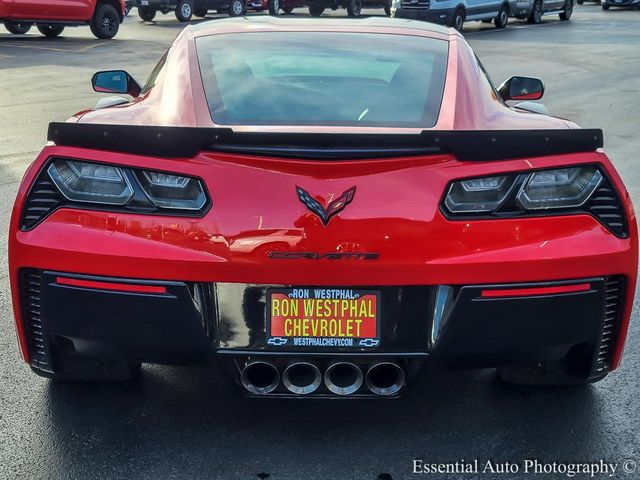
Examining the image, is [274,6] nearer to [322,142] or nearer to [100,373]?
[100,373]

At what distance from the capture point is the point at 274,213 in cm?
309

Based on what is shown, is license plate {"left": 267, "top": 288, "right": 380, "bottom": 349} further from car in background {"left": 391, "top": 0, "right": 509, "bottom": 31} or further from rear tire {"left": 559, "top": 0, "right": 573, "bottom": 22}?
rear tire {"left": 559, "top": 0, "right": 573, "bottom": 22}

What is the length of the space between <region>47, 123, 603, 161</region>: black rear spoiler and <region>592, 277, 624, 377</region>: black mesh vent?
1.53ft

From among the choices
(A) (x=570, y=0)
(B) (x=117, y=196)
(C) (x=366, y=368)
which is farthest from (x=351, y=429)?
(A) (x=570, y=0)

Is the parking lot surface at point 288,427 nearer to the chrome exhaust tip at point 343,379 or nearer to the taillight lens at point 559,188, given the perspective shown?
the chrome exhaust tip at point 343,379

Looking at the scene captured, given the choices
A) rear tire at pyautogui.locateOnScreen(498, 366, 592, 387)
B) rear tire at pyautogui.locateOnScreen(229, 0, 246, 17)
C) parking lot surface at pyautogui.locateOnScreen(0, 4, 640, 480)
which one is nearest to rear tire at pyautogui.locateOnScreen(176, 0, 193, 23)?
rear tire at pyautogui.locateOnScreen(229, 0, 246, 17)

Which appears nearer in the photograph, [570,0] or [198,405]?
[198,405]

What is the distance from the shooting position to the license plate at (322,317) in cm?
311

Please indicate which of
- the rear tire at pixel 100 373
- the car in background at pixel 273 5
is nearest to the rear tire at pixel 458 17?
the car in background at pixel 273 5

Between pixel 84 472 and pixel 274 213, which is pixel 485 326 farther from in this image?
pixel 84 472

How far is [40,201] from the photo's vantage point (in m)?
3.29

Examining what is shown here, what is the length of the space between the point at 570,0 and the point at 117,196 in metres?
33.3

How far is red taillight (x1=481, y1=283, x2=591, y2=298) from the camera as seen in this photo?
3164mm

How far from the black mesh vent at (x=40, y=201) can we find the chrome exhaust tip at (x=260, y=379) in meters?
0.79
